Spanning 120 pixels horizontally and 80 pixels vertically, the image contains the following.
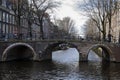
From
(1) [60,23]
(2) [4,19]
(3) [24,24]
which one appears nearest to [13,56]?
(2) [4,19]

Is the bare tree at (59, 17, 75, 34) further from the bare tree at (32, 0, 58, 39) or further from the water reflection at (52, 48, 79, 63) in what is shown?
the bare tree at (32, 0, 58, 39)

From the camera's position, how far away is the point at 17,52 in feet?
143

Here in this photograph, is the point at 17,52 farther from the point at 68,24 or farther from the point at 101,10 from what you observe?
the point at 68,24

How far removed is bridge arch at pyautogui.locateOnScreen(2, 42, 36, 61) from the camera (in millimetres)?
38400

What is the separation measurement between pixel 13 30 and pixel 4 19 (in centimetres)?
549

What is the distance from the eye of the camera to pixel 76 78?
25562 millimetres

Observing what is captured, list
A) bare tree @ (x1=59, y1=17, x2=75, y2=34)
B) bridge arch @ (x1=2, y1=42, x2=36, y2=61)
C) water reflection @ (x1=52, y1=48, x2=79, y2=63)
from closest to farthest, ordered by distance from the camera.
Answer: bridge arch @ (x1=2, y1=42, x2=36, y2=61), water reflection @ (x1=52, y1=48, x2=79, y2=63), bare tree @ (x1=59, y1=17, x2=75, y2=34)

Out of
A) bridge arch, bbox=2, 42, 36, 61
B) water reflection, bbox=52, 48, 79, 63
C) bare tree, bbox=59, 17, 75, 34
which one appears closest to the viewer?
bridge arch, bbox=2, 42, 36, 61

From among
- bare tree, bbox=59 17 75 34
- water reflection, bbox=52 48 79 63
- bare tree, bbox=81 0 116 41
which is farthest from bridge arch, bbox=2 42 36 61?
bare tree, bbox=59 17 75 34

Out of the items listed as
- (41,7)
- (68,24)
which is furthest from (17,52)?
(68,24)

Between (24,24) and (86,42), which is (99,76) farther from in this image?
(24,24)

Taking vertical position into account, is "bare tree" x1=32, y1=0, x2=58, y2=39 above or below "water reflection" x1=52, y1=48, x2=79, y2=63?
above

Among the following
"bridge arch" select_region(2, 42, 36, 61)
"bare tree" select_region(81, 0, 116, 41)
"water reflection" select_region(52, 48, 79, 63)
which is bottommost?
"water reflection" select_region(52, 48, 79, 63)

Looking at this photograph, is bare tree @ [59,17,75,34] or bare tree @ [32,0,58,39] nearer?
bare tree @ [32,0,58,39]
